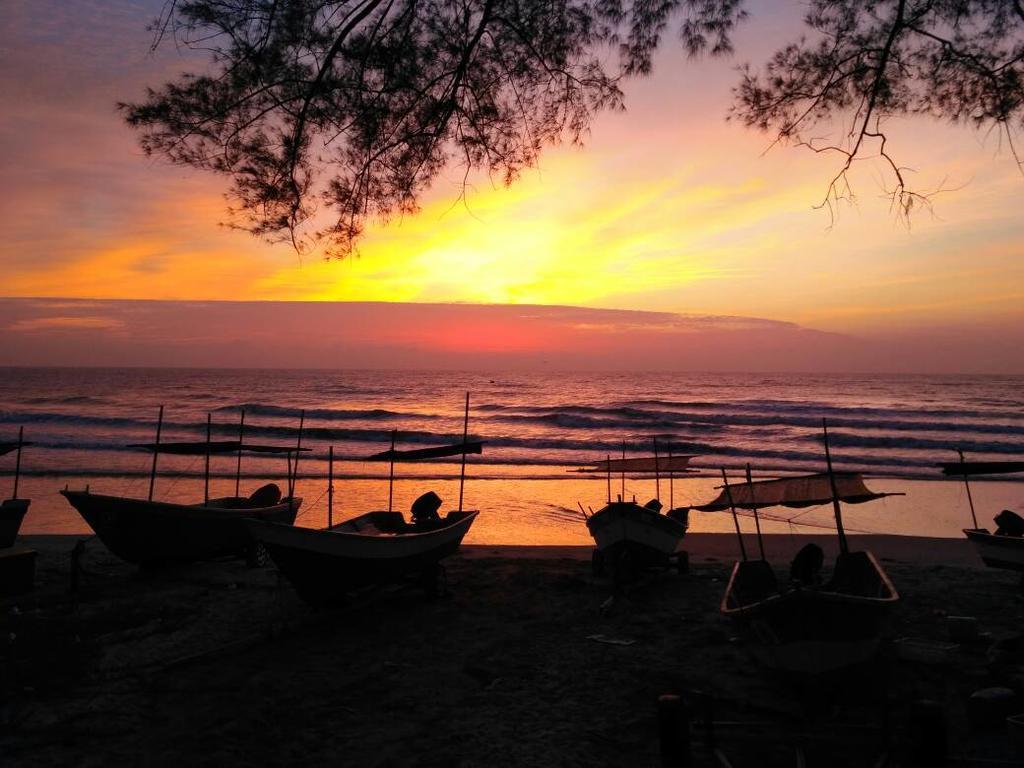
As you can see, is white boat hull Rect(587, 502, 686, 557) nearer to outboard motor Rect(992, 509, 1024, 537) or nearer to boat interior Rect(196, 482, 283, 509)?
outboard motor Rect(992, 509, 1024, 537)

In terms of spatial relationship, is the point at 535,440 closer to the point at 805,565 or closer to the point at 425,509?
the point at 425,509

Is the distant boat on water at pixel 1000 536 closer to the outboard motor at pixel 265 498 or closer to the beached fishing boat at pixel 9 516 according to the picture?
the outboard motor at pixel 265 498

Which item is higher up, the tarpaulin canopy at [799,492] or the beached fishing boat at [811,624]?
the tarpaulin canopy at [799,492]

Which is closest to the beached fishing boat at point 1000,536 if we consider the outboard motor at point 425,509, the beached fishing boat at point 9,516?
the outboard motor at point 425,509

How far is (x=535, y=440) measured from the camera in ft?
126

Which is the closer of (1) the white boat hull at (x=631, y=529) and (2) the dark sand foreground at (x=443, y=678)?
(2) the dark sand foreground at (x=443, y=678)

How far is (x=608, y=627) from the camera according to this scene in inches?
352

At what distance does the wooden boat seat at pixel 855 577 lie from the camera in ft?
26.1

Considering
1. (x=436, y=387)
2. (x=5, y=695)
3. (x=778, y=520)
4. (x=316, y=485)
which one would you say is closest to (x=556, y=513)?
(x=778, y=520)

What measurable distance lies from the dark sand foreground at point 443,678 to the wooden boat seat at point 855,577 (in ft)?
2.12

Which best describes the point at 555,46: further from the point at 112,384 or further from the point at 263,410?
the point at 112,384

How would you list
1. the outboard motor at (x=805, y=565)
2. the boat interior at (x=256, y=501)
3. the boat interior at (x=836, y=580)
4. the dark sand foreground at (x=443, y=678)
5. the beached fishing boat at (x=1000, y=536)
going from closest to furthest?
the dark sand foreground at (x=443, y=678) → the outboard motor at (x=805, y=565) → the boat interior at (x=836, y=580) → the beached fishing boat at (x=1000, y=536) → the boat interior at (x=256, y=501)

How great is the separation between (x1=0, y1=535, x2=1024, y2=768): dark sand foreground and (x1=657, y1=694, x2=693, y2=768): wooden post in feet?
3.96

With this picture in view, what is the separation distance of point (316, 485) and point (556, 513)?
28.9ft
